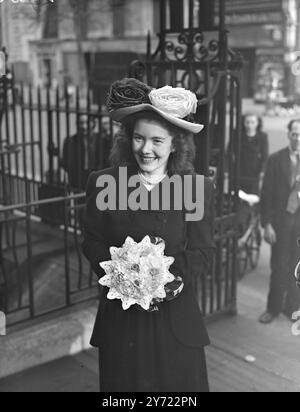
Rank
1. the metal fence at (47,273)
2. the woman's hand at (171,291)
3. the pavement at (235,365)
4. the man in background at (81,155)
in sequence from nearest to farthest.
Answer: the woman's hand at (171,291) < the pavement at (235,365) < the metal fence at (47,273) < the man in background at (81,155)

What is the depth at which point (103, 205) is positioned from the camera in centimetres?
284

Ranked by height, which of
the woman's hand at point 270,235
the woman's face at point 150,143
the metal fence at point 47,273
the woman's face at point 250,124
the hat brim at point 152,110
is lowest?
the metal fence at point 47,273

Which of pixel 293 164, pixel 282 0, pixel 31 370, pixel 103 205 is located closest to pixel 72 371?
pixel 31 370

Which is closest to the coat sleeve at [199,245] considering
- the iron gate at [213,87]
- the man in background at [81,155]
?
the iron gate at [213,87]

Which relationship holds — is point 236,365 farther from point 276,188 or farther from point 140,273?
point 140,273

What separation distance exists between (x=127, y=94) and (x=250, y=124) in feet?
14.8

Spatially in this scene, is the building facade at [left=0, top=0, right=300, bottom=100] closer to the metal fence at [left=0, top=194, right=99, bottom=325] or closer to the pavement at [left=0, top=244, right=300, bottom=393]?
the metal fence at [left=0, top=194, right=99, bottom=325]

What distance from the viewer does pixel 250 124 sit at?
706 cm

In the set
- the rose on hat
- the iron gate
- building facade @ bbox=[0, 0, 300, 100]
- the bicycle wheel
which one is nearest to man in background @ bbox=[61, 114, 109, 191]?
building facade @ bbox=[0, 0, 300, 100]

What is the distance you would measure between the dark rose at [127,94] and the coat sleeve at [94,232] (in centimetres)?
38

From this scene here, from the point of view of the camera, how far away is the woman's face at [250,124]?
698 centimetres

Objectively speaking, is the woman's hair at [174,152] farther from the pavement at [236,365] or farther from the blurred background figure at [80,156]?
the blurred background figure at [80,156]

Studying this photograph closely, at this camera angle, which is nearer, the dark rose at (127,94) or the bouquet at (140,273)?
the bouquet at (140,273)

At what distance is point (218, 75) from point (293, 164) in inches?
39.5
